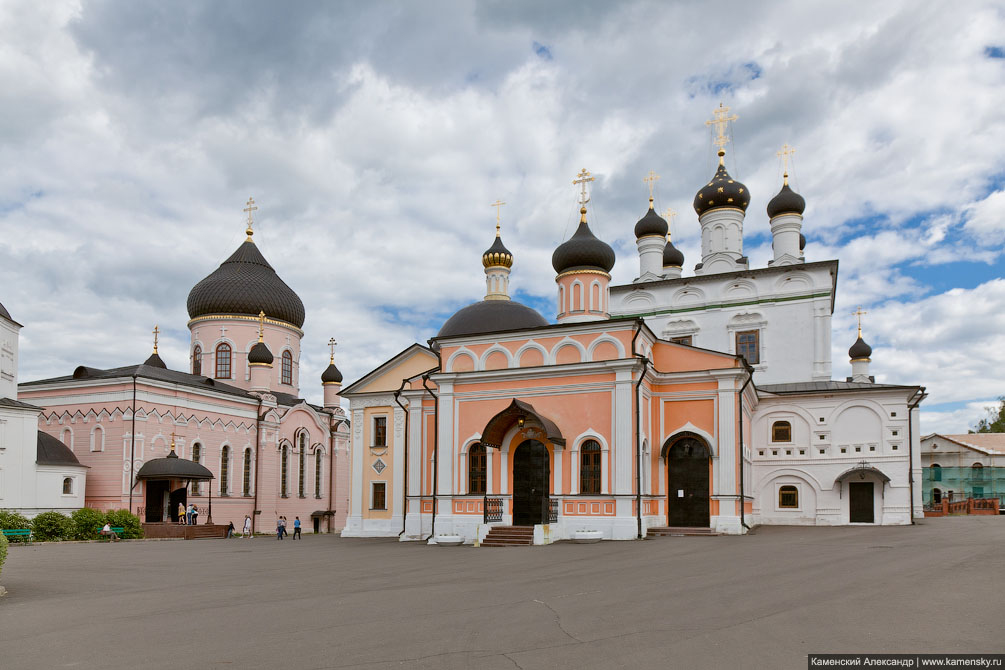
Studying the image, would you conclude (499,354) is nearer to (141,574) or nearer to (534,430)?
(534,430)

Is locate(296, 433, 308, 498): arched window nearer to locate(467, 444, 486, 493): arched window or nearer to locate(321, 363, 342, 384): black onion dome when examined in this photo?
locate(321, 363, 342, 384): black onion dome

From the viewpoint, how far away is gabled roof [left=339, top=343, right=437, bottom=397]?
26.8 m

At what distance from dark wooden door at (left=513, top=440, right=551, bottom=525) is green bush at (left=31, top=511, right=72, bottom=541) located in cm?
1405

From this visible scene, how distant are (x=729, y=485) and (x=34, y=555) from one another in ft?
56.4

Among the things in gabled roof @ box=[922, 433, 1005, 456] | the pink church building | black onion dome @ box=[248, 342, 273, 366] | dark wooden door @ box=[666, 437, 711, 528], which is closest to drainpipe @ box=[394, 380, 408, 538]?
dark wooden door @ box=[666, 437, 711, 528]

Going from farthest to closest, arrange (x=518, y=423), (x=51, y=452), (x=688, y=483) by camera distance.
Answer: (x=51, y=452)
(x=688, y=483)
(x=518, y=423)

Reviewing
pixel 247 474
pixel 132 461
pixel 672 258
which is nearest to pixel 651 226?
pixel 672 258

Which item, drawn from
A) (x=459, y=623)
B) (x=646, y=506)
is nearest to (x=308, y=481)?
(x=646, y=506)

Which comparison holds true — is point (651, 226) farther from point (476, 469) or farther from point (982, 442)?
point (982, 442)

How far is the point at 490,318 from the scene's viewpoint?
28.1m

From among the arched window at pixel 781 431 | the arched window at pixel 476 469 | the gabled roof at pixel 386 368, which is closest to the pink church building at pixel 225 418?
the gabled roof at pixel 386 368

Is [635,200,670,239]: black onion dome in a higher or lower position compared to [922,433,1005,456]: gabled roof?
higher

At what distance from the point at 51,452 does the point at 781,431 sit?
25.3m

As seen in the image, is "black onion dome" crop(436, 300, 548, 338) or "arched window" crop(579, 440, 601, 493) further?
"black onion dome" crop(436, 300, 548, 338)
